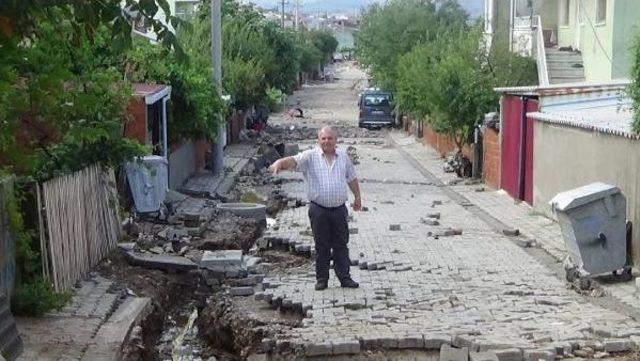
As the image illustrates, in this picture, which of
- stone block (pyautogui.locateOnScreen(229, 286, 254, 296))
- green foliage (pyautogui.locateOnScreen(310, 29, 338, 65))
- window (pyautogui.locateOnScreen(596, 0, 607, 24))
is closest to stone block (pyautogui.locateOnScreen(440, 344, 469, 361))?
stone block (pyautogui.locateOnScreen(229, 286, 254, 296))

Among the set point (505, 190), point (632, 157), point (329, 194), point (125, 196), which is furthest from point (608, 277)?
point (505, 190)

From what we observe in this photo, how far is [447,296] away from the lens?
11.6 metres

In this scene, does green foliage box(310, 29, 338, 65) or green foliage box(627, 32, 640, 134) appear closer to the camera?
green foliage box(627, 32, 640, 134)

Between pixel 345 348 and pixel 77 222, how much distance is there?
15.0ft

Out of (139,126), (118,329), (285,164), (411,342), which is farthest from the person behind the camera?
(139,126)

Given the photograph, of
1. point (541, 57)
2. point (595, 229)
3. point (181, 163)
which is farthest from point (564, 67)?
point (595, 229)

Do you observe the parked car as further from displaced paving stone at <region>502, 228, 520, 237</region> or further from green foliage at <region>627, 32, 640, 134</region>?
green foliage at <region>627, 32, 640, 134</region>

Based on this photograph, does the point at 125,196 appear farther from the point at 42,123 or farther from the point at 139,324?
the point at 139,324

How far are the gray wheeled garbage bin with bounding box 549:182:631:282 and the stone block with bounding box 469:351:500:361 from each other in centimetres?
378

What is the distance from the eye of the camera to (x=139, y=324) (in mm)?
11258

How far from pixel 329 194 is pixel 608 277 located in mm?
3430

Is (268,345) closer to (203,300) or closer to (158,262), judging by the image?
(203,300)

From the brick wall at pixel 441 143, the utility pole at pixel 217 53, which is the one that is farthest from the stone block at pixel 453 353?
the brick wall at pixel 441 143

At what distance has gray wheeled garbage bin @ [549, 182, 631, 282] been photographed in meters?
12.2
